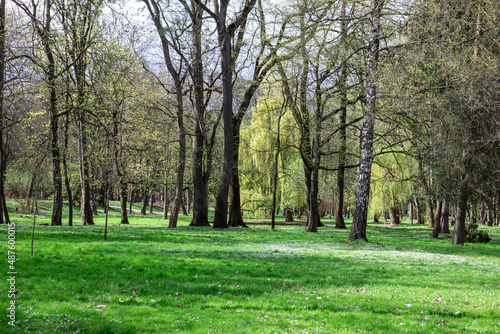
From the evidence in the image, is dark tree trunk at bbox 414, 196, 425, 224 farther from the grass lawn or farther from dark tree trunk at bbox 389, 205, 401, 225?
the grass lawn

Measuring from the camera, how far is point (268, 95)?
73.9ft

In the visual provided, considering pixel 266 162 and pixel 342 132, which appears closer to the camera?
pixel 342 132

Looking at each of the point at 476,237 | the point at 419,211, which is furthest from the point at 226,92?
the point at 419,211

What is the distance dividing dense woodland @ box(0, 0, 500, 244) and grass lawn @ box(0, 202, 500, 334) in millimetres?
3100

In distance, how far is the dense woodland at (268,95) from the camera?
A: 12141 millimetres

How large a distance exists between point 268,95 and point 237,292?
1700 centimetres

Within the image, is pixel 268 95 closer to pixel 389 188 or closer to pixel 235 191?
pixel 235 191

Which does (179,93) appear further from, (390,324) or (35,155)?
(390,324)

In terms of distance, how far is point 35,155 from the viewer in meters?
17.8

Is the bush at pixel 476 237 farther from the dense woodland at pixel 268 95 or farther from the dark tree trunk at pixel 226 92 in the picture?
the dark tree trunk at pixel 226 92

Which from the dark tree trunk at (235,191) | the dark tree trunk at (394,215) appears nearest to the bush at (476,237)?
the dark tree trunk at (235,191)

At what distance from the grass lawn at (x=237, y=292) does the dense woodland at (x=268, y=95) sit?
310cm

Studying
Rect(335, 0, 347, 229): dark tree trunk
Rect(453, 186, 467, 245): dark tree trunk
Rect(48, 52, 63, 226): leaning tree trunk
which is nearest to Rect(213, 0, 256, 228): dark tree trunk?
Rect(335, 0, 347, 229): dark tree trunk

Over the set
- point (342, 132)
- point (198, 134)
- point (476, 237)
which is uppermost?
point (342, 132)
